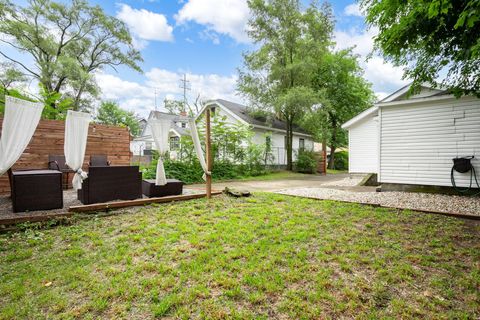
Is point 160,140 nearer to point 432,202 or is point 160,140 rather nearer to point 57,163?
point 57,163

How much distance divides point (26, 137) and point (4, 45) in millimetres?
16272

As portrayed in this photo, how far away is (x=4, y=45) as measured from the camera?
13.8 m

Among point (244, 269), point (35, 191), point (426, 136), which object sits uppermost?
point (426, 136)

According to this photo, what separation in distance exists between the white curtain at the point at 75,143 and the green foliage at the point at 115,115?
3065cm

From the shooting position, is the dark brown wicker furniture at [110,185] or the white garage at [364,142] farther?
the white garage at [364,142]

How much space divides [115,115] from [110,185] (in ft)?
110

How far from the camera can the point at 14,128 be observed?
11.4 feet

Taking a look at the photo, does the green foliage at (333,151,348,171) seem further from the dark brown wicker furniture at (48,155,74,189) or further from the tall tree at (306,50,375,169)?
the dark brown wicker furniture at (48,155,74,189)

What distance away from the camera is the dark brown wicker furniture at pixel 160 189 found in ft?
18.0

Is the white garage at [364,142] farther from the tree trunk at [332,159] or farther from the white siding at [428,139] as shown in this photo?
the tree trunk at [332,159]

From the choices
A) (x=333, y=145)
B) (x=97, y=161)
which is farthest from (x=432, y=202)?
(x=333, y=145)

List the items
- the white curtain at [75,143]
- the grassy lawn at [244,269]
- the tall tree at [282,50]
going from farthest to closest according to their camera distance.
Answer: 1. the tall tree at [282,50]
2. the white curtain at [75,143]
3. the grassy lawn at [244,269]

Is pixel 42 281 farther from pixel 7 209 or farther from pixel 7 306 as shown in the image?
pixel 7 209

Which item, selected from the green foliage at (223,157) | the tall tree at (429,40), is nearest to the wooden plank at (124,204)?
the green foliage at (223,157)
